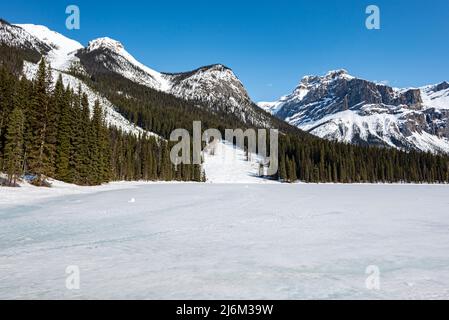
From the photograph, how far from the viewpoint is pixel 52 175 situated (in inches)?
2206

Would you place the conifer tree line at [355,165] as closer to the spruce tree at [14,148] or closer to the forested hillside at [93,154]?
the forested hillside at [93,154]

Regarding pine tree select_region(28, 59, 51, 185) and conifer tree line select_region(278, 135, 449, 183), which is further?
conifer tree line select_region(278, 135, 449, 183)

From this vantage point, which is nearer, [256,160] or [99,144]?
[99,144]

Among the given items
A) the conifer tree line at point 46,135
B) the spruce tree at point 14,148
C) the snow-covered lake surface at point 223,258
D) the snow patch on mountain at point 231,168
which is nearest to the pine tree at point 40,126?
the conifer tree line at point 46,135

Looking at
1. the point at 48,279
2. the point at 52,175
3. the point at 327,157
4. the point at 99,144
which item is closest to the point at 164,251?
the point at 48,279

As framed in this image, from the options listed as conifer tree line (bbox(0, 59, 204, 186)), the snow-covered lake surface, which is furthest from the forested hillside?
the snow-covered lake surface

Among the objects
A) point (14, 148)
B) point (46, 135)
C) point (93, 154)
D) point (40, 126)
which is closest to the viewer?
point (14, 148)

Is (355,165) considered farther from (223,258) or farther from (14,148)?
(223,258)

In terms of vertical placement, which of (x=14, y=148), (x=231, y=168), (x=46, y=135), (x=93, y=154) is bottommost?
(x=14, y=148)

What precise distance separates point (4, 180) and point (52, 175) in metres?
9.87

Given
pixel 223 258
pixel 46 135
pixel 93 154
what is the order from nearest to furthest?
pixel 223 258 < pixel 46 135 < pixel 93 154

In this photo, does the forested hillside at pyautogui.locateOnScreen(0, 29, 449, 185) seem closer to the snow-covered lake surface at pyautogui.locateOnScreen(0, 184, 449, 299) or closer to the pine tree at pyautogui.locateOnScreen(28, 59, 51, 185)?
the pine tree at pyautogui.locateOnScreen(28, 59, 51, 185)

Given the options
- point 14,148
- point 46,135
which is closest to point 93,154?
point 46,135
